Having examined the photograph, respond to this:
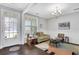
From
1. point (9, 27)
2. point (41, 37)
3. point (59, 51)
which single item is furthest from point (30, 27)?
point (59, 51)

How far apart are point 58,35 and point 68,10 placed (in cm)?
54

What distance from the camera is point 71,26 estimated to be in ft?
4.79

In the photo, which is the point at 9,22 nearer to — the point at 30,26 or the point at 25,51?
the point at 30,26

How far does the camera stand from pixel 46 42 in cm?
153

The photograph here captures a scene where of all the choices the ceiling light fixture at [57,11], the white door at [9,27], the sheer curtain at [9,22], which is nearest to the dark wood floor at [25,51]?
the white door at [9,27]

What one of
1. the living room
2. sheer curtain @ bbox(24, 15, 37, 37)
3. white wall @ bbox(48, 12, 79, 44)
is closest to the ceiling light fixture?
the living room

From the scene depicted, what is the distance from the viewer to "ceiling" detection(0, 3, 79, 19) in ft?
4.60

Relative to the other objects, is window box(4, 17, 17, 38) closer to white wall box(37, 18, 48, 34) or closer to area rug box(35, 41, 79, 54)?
white wall box(37, 18, 48, 34)

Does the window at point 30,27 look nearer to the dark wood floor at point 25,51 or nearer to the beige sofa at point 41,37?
the beige sofa at point 41,37

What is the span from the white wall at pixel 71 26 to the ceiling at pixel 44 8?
10 centimetres

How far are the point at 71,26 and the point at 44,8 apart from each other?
2.19ft

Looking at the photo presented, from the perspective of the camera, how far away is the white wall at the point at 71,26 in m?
1.40

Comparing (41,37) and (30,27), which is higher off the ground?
(30,27)
